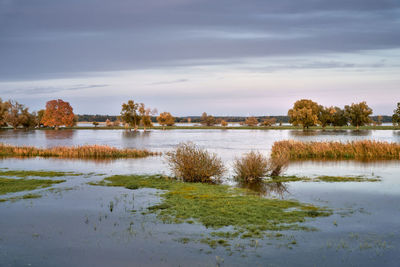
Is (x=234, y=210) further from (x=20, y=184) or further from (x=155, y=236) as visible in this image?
(x=20, y=184)

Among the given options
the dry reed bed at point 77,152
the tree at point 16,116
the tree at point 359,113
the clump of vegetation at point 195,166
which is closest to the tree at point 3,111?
the tree at point 16,116

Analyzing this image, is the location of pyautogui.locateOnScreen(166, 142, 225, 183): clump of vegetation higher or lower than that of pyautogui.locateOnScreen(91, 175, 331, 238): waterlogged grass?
higher

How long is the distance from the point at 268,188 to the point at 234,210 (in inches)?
251

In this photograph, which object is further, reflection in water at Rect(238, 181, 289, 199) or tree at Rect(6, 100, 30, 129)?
tree at Rect(6, 100, 30, 129)

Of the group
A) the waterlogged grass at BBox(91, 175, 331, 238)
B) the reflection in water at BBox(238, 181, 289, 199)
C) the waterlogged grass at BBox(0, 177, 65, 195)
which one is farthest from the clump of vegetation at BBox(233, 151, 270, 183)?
the waterlogged grass at BBox(0, 177, 65, 195)

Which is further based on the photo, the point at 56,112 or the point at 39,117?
the point at 39,117

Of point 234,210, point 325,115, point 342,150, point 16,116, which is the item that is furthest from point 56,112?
point 234,210

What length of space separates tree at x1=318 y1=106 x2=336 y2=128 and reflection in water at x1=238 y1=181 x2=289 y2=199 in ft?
398

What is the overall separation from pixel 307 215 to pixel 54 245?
8.38 metres

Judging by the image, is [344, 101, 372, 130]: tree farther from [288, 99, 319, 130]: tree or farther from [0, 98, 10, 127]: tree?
[0, 98, 10, 127]: tree

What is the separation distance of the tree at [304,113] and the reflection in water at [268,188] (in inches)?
4178

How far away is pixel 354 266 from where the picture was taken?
8.99m

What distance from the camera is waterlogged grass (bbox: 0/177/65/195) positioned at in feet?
60.8

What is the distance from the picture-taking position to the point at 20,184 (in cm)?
2009
